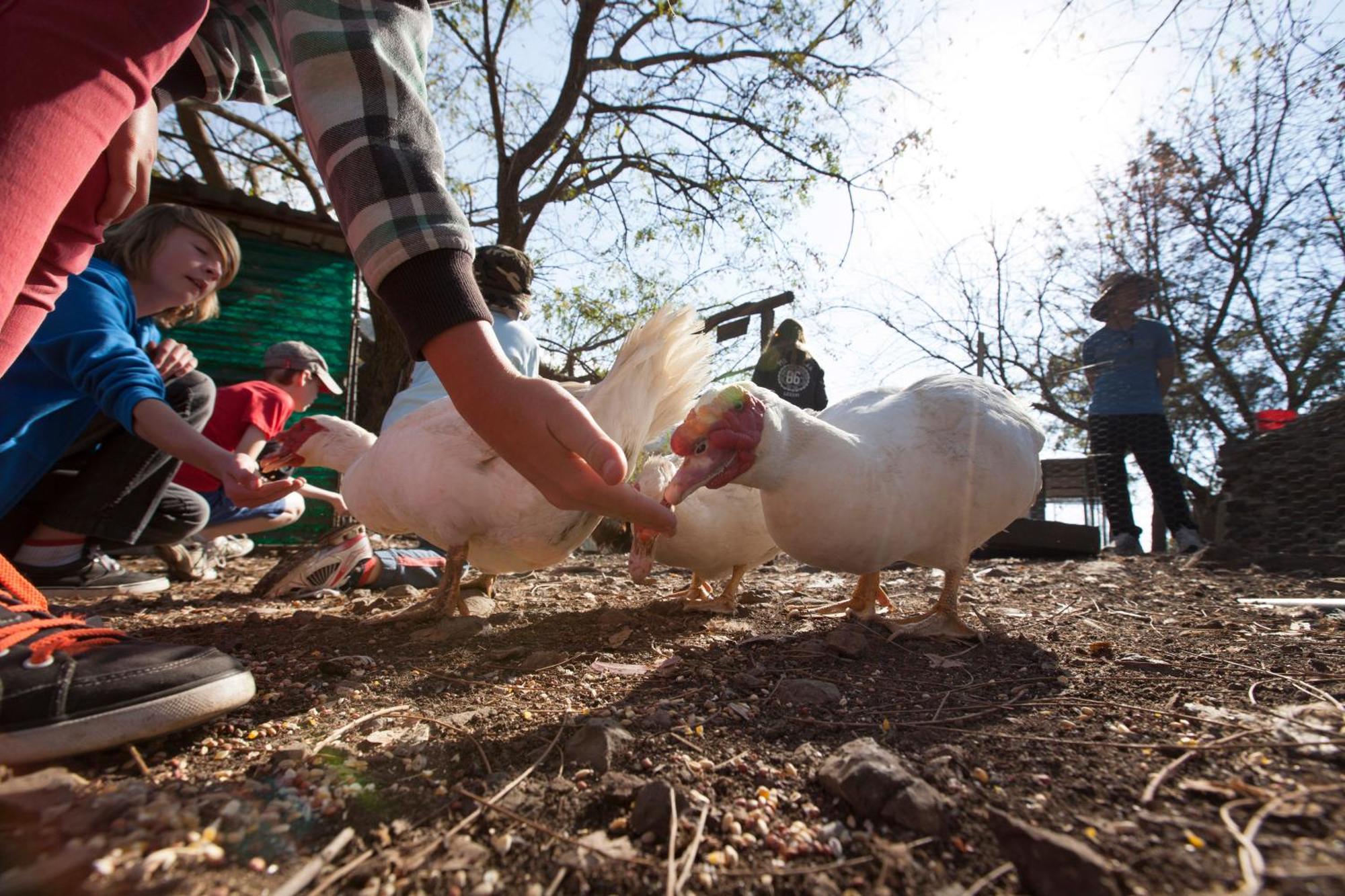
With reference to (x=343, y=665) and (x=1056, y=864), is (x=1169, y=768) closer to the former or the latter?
Result: (x=1056, y=864)

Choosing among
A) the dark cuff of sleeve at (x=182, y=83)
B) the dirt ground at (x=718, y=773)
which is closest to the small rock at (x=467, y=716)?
the dirt ground at (x=718, y=773)

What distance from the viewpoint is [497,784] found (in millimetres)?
1035

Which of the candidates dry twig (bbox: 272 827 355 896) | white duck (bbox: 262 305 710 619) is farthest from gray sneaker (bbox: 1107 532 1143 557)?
dry twig (bbox: 272 827 355 896)

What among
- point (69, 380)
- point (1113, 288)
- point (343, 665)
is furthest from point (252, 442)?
point (1113, 288)

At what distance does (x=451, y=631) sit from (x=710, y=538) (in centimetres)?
104

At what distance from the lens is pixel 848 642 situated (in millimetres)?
1898

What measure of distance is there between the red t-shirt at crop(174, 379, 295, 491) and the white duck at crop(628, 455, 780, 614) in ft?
7.43

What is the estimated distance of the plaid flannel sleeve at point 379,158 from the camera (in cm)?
114

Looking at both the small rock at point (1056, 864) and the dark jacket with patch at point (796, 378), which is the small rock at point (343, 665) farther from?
the dark jacket with patch at point (796, 378)

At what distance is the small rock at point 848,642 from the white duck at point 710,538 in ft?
2.53

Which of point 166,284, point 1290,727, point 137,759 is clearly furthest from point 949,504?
A: point 166,284

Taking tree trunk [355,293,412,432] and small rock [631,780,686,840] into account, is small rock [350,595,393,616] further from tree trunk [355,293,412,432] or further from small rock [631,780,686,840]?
tree trunk [355,293,412,432]

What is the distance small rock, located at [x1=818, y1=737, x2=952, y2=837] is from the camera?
89 centimetres

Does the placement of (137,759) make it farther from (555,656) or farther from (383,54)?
(383,54)
